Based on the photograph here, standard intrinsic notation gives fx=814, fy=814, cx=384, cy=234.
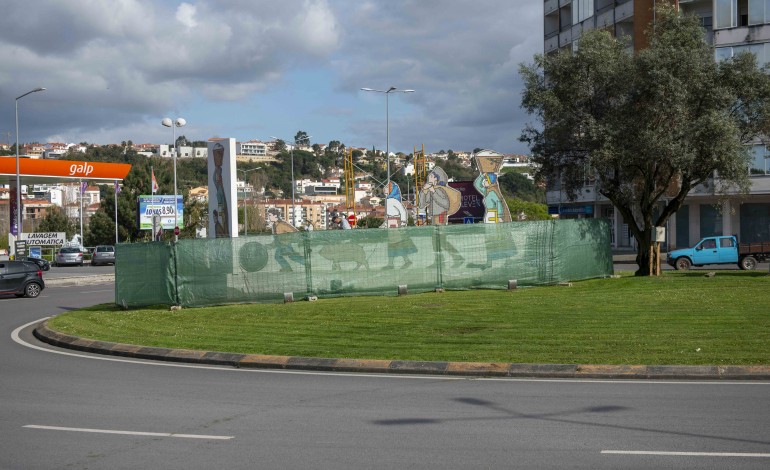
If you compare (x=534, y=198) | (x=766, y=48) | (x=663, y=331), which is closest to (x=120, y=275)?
(x=663, y=331)

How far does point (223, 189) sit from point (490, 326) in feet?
78.9

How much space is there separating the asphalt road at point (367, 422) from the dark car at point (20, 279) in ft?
64.4

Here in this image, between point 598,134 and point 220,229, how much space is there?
19.6 m

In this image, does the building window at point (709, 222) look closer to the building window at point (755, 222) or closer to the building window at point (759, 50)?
the building window at point (755, 222)

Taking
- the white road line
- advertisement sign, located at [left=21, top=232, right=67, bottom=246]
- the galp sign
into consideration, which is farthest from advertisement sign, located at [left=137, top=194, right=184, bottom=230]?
the white road line

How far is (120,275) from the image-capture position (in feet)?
75.9

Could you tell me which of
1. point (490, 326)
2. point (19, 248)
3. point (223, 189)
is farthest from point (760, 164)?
point (19, 248)

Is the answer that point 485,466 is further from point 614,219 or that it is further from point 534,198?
point 534,198

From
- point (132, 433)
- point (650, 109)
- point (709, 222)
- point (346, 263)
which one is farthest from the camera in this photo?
point (709, 222)

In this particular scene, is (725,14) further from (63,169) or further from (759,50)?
(63,169)

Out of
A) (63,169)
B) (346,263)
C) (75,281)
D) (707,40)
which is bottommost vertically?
(75,281)

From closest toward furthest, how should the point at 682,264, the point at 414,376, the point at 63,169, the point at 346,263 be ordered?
the point at 414,376
the point at 346,263
the point at 682,264
the point at 63,169

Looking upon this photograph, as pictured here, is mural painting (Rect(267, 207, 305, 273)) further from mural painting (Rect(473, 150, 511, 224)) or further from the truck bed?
mural painting (Rect(473, 150, 511, 224))

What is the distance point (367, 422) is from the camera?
912 centimetres
